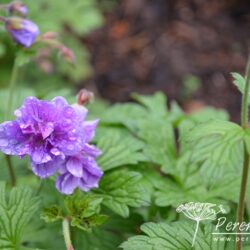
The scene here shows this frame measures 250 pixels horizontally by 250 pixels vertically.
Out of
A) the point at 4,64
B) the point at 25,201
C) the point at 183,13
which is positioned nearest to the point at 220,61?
the point at 183,13

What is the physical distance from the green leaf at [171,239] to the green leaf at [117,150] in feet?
1.05

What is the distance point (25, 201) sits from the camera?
4.91 feet

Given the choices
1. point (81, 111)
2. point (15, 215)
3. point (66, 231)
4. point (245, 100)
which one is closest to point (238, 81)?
point (245, 100)

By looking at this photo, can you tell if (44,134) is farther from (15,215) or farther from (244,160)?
(244,160)

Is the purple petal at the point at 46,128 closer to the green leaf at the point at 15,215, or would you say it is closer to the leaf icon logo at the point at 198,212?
the green leaf at the point at 15,215

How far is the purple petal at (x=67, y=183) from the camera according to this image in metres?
1.49

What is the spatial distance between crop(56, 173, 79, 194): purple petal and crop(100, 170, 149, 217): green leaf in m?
0.15

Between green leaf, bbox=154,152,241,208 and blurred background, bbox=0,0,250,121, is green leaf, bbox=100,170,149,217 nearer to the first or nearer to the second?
green leaf, bbox=154,152,241,208

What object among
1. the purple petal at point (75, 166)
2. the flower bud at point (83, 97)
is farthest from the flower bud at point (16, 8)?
the purple petal at point (75, 166)

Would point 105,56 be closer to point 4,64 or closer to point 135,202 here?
point 4,64

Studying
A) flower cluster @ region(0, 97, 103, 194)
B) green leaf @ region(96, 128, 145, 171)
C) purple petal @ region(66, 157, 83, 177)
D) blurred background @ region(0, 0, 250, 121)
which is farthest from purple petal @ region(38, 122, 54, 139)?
blurred background @ region(0, 0, 250, 121)

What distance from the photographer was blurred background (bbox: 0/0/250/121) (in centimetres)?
416

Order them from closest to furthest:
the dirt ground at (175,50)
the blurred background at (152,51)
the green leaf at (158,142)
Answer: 1. the green leaf at (158,142)
2. the blurred background at (152,51)
3. the dirt ground at (175,50)

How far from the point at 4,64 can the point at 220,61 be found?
1.83 meters
